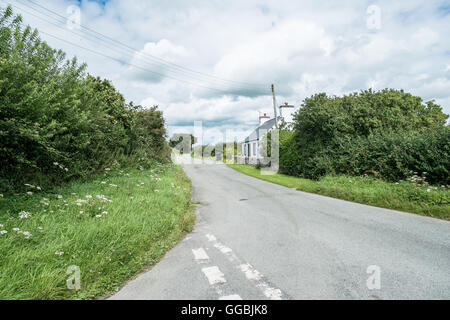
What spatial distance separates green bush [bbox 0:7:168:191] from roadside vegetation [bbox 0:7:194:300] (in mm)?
30

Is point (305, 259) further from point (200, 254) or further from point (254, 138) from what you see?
point (254, 138)

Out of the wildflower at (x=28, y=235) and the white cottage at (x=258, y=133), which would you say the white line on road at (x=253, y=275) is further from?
the white cottage at (x=258, y=133)

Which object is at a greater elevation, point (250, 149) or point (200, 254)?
point (250, 149)

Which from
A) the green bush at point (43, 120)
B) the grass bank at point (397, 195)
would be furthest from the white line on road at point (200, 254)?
the grass bank at point (397, 195)

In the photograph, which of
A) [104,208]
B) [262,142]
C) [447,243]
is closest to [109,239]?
[104,208]

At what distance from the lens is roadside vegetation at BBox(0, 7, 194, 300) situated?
3.34 metres

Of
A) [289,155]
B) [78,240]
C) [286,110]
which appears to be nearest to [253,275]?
[78,240]

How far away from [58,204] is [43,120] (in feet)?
7.20

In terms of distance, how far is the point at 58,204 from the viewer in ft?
18.8

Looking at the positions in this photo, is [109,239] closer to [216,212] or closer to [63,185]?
[216,212]

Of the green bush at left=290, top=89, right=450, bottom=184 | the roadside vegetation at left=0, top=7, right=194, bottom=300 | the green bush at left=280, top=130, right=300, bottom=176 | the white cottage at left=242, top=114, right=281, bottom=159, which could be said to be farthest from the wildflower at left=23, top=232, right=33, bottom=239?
the white cottage at left=242, top=114, right=281, bottom=159

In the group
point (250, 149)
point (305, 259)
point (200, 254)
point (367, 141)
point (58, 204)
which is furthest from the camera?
point (250, 149)

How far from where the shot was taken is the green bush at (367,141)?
959 cm
